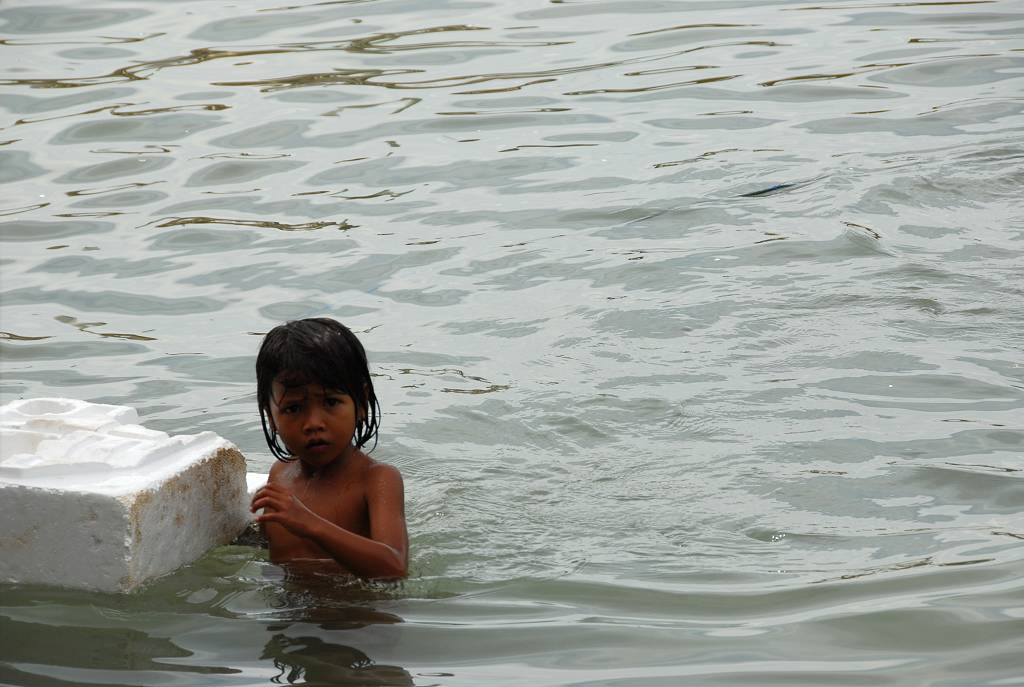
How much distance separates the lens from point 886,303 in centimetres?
685

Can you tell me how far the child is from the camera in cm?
416

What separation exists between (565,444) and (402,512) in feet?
4.83

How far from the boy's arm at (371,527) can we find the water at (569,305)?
121 mm

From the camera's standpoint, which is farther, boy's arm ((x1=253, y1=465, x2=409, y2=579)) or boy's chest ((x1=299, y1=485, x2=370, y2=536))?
boy's chest ((x1=299, y1=485, x2=370, y2=536))

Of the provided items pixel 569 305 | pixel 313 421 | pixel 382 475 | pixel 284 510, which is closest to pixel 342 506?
pixel 382 475

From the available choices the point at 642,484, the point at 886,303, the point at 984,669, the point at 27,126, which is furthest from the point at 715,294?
the point at 27,126

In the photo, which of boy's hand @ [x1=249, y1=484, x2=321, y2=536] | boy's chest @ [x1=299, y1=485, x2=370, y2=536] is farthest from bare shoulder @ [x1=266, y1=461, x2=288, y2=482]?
boy's hand @ [x1=249, y1=484, x2=321, y2=536]

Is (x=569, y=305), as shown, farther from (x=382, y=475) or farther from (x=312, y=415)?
(x=312, y=415)

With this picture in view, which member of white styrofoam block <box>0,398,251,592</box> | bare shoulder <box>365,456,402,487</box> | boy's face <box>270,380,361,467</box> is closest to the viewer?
white styrofoam block <box>0,398,251,592</box>

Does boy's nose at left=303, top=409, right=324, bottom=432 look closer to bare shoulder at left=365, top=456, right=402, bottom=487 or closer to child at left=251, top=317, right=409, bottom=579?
child at left=251, top=317, right=409, bottom=579

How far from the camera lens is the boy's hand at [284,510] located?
402 centimetres

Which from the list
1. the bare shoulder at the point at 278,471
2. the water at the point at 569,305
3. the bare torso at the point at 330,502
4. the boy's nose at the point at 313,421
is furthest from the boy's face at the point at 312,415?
the water at the point at 569,305

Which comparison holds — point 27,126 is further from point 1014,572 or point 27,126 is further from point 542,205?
point 1014,572

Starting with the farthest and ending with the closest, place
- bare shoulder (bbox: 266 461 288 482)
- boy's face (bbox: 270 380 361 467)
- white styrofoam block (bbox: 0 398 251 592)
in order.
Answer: bare shoulder (bbox: 266 461 288 482) → boy's face (bbox: 270 380 361 467) → white styrofoam block (bbox: 0 398 251 592)
